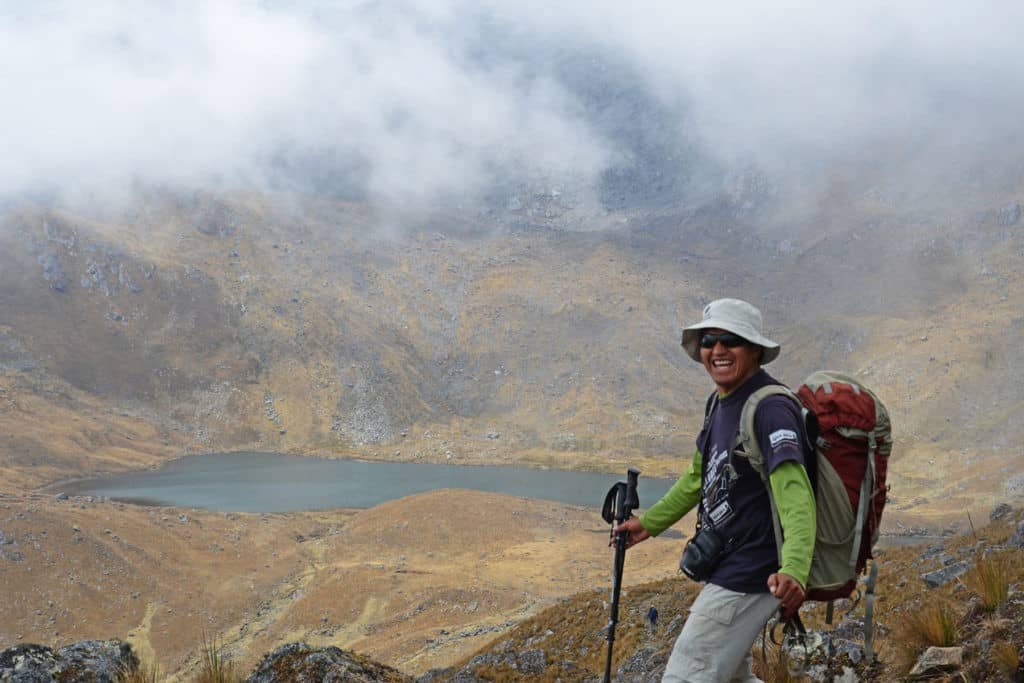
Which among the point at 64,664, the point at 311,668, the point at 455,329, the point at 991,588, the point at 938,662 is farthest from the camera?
the point at 455,329

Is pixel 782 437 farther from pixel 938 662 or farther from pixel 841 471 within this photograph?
pixel 938 662

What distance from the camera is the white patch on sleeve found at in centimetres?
304

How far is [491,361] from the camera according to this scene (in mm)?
103812

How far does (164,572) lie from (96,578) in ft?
9.37

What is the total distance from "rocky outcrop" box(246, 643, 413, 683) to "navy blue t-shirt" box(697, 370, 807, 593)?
3.32 m

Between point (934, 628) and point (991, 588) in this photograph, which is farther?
point (991, 588)

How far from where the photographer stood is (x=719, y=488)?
3.42 m

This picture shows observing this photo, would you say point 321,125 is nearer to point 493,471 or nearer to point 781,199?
point 781,199

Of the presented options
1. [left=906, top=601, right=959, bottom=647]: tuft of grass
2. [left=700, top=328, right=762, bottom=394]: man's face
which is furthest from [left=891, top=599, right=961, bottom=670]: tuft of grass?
[left=700, top=328, right=762, bottom=394]: man's face

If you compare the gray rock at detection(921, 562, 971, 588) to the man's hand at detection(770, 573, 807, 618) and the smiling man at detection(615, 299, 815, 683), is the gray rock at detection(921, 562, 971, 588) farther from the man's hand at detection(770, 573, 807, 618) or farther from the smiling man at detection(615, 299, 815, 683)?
the man's hand at detection(770, 573, 807, 618)

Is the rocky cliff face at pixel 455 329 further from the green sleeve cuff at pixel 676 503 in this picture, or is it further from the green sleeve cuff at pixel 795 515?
the green sleeve cuff at pixel 795 515

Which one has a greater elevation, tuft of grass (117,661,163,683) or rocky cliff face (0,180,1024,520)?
rocky cliff face (0,180,1024,520)

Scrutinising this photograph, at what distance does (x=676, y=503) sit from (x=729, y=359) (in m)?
1.00

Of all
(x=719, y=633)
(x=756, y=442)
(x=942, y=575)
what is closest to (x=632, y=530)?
(x=719, y=633)
